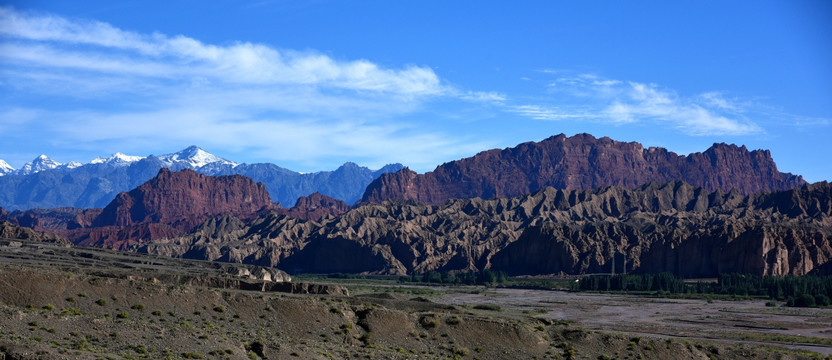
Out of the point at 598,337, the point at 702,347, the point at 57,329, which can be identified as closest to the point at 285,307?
the point at 57,329

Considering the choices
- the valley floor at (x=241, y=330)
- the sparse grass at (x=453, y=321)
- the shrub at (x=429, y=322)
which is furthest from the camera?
the sparse grass at (x=453, y=321)

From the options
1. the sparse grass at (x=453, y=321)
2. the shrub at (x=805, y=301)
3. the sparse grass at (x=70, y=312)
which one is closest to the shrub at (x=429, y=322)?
the sparse grass at (x=453, y=321)

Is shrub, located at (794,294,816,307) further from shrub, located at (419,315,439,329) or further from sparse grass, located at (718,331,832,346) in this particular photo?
shrub, located at (419,315,439,329)

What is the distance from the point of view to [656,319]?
142875 millimetres

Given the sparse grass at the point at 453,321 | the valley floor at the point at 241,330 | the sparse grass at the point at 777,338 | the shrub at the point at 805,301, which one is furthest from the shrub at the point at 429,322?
the shrub at the point at 805,301

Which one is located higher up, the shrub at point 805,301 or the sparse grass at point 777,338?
the shrub at point 805,301

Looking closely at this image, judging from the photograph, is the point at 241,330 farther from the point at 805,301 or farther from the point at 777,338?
the point at 805,301

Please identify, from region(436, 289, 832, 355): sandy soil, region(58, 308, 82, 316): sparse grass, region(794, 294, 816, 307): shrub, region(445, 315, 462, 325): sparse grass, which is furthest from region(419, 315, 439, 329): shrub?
region(794, 294, 816, 307): shrub

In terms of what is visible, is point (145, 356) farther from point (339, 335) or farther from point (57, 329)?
point (339, 335)

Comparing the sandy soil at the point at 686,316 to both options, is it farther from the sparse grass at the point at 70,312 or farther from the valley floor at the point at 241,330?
the sparse grass at the point at 70,312

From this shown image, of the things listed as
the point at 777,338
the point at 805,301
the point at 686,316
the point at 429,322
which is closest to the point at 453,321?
the point at 429,322

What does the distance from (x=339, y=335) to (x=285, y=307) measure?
500 centimetres

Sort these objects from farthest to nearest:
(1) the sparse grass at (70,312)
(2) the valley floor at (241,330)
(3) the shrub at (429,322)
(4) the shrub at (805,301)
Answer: (4) the shrub at (805,301) < (3) the shrub at (429,322) < (1) the sparse grass at (70,312) < (2) the valley floor at (241,330)

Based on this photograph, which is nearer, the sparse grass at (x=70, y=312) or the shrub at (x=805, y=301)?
the sparse grass at (x=70, y=312)
